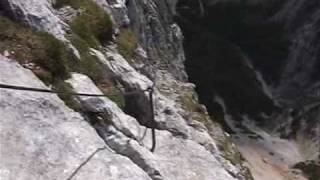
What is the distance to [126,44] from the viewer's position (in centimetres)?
2906

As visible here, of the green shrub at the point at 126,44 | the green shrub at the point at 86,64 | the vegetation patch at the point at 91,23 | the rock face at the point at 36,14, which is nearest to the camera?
the rock face at the point at 36,14

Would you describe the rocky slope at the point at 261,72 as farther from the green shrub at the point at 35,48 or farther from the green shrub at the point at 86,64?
the green shrub at the point at 35,48

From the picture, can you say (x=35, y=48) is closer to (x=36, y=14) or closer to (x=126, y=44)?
(x=36, y=14)

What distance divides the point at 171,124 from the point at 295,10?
2893 inches

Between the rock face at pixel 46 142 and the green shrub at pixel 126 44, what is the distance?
10778 mm

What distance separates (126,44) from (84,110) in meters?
10.4

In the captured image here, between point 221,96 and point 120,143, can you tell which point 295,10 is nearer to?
point 221,96

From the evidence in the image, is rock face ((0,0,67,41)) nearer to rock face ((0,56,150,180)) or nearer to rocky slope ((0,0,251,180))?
rocky slope ((0,0,251,180))

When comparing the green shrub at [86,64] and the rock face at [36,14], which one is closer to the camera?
the rock face at [36,14]

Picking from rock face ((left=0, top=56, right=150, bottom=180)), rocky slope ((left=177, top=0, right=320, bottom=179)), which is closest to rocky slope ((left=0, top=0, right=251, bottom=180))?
rock face ((left=0, top=56, right=150, bottom=180))

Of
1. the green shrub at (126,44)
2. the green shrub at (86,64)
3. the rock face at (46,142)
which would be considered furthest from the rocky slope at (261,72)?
the rock face at (46,142)

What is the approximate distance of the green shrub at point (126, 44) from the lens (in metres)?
28.7

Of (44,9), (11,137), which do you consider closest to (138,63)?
(44,9)

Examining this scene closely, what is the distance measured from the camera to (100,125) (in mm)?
19297
